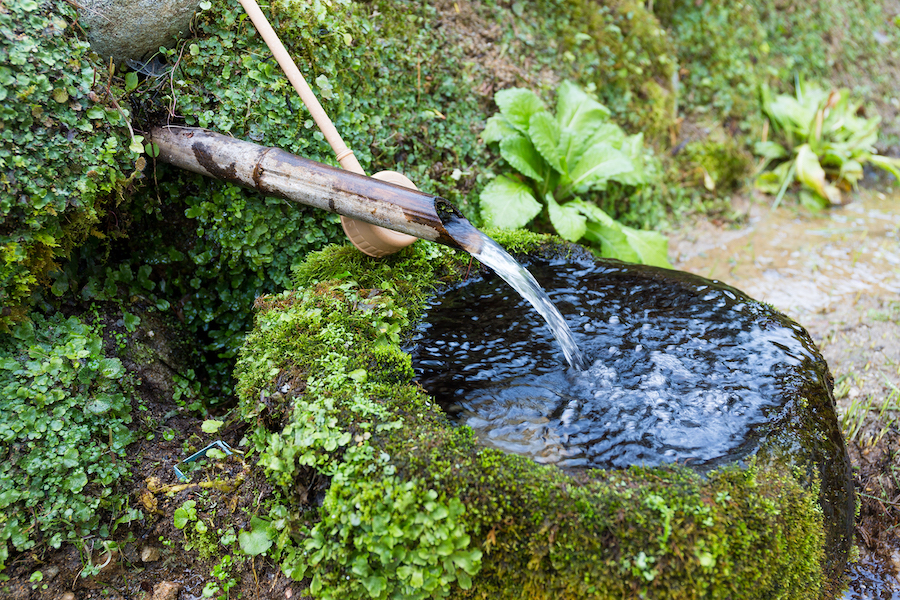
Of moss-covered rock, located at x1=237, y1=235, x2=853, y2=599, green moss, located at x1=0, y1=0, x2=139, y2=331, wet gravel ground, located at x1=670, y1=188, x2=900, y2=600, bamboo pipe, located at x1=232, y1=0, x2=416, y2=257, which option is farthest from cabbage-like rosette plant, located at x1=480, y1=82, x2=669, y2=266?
green moss, located at x1=0, y1=0, x2=139, y2=331

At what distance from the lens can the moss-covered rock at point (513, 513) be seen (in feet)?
5.48

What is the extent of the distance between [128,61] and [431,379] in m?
2.38

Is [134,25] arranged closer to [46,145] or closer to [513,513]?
[46,145]

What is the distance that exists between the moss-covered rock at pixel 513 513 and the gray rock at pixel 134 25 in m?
2.09

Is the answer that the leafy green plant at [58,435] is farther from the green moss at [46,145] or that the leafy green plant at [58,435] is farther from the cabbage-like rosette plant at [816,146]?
the cabbage-like rosette plant at [816,146]

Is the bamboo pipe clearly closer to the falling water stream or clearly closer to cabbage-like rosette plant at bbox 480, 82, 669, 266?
the falling water stream

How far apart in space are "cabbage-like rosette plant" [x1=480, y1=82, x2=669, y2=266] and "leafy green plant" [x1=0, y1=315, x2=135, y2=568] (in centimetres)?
251

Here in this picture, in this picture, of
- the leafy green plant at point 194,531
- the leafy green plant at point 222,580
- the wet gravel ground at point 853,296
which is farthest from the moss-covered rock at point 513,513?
the wet gravel ground at point 853,296

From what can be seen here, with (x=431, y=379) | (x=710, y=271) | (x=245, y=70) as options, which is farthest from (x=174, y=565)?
(x=710, y=271)

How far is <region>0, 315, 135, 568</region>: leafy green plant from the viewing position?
7.15 feet

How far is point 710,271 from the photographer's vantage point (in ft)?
14.8

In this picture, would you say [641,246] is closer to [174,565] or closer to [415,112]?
[415,112]

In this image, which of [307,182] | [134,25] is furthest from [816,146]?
[134,25]

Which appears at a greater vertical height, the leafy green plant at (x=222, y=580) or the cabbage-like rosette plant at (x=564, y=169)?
the cabbage-like rosette plant at (x=564, y=169)
